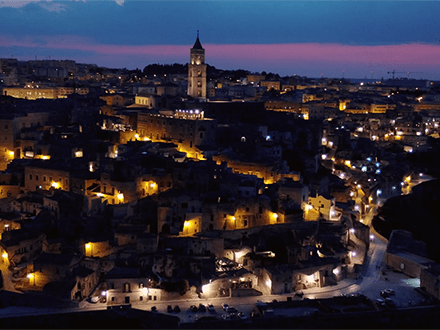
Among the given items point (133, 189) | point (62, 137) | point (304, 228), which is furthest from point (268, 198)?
point (62, 137)

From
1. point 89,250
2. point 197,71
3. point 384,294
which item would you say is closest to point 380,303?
point 384,294

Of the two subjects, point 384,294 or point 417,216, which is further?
point 417,216

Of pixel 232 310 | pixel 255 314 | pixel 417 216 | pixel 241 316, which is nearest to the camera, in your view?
pixel 241 316

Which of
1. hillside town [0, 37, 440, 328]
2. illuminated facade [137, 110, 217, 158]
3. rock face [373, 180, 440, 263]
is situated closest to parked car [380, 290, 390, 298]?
hillside town [0, 37, 440, 328]

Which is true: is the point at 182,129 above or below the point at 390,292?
above

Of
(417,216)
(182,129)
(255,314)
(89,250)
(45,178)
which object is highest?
(182,129)

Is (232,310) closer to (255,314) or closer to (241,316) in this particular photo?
(241,316)
